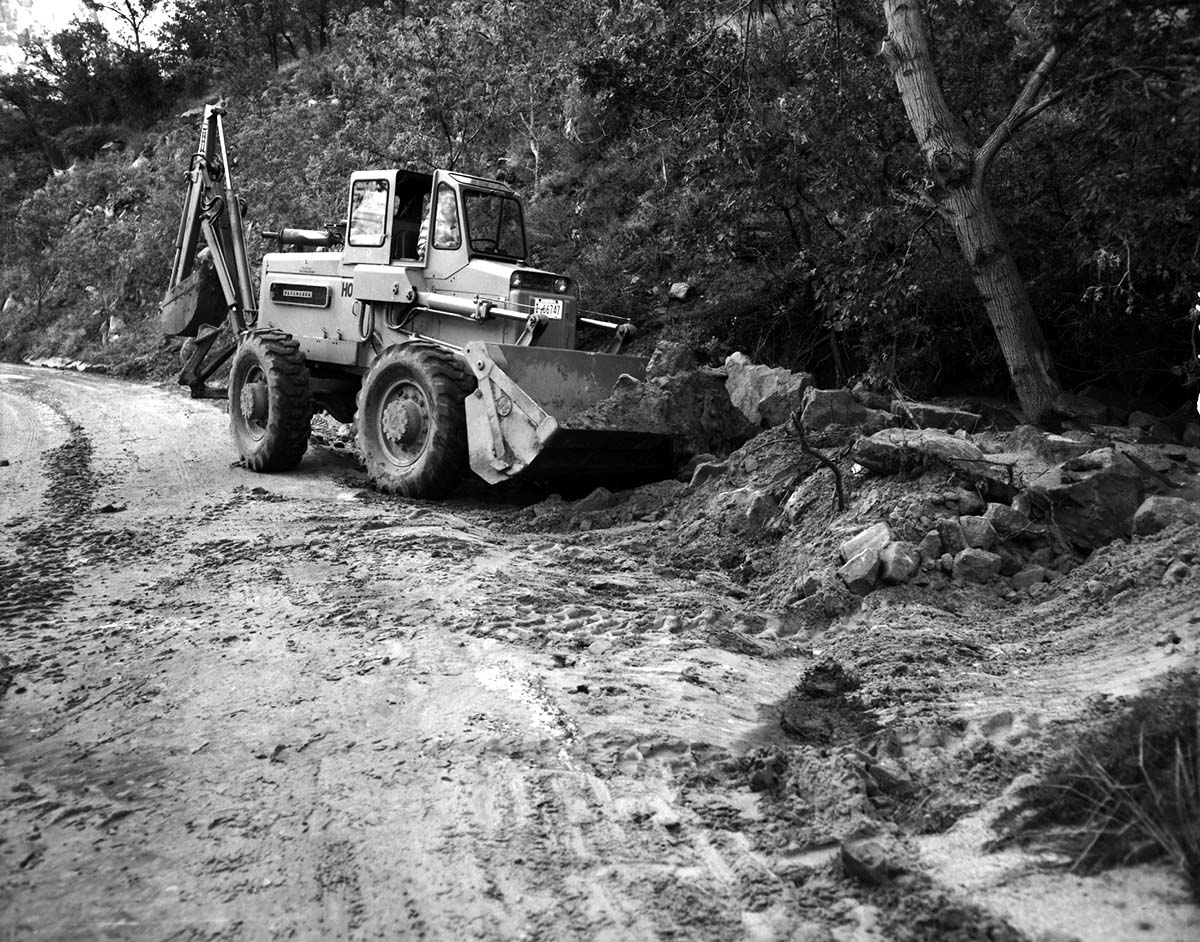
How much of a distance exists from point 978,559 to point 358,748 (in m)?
3.24

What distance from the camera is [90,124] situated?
52656mm

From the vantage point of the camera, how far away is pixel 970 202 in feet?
27.7

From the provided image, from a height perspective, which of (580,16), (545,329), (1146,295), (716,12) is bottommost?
(545,329)

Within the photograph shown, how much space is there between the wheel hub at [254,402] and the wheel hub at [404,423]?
1885 millimetres

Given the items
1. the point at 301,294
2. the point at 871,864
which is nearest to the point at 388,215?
the point at 301,294

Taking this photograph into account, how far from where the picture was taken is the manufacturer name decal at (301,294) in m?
9.89

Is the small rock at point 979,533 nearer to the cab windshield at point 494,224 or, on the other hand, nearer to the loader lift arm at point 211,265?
the cab windshield at point 494,224

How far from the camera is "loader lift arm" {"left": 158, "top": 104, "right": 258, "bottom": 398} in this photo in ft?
38.8

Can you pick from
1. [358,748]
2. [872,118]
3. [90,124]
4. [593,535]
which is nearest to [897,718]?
[358,748]

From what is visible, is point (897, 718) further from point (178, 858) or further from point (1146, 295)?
point (1146, 295)

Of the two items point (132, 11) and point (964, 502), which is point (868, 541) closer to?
point (964, 502)

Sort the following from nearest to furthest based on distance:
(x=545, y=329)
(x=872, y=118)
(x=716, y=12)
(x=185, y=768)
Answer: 1. (x=185, y=768)
2. (x=545, y=329)
3. (x=872, y=118)
4. (x=716, y=12)

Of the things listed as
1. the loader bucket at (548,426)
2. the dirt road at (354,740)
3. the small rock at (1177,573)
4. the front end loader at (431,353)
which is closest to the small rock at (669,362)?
the front end loader at (431,353)

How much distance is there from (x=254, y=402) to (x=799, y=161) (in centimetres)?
632
